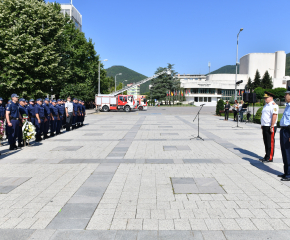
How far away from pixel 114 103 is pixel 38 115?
29445 mm

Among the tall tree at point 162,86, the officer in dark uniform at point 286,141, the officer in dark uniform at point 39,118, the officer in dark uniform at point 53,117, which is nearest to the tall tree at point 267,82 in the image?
the tall tree at point 162,86

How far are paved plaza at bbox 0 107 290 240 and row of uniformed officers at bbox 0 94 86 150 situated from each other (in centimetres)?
125

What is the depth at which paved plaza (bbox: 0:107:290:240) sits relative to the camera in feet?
11.3

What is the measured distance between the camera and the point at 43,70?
76.5 ft

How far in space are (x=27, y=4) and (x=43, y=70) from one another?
6.21 m

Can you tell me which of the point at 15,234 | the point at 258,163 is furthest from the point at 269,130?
the point at 15,234

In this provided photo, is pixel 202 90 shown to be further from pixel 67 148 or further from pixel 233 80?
pixel 67 148

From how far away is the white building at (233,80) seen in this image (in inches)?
3890

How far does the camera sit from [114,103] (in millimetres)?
40250

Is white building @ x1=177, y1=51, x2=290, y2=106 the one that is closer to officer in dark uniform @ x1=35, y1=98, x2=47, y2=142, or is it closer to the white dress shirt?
officer in dark uniform @ x1=35, y1=98, x2=47, y2=142

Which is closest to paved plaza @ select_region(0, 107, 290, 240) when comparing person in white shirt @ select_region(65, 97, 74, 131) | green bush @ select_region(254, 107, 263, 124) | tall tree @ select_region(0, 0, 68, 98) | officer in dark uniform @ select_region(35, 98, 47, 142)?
officer in dark uniform @ select_region(35, 98, 47, 142)

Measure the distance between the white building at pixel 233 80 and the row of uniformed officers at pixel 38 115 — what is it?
84059 mm

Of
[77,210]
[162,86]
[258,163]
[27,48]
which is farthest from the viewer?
[162,86]

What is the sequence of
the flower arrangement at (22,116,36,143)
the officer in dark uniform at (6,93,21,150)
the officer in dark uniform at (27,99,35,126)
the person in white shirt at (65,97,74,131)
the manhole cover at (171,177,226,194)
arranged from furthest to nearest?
the person in white shirt at (65,97,74,131)
the officer in dark uniform at (27,99,35,126)
the flower arrangement at (22,116,36,143)
the officer in dark uniform at (6,93,21,150)
the manhole cover at (171,177,226,194)
